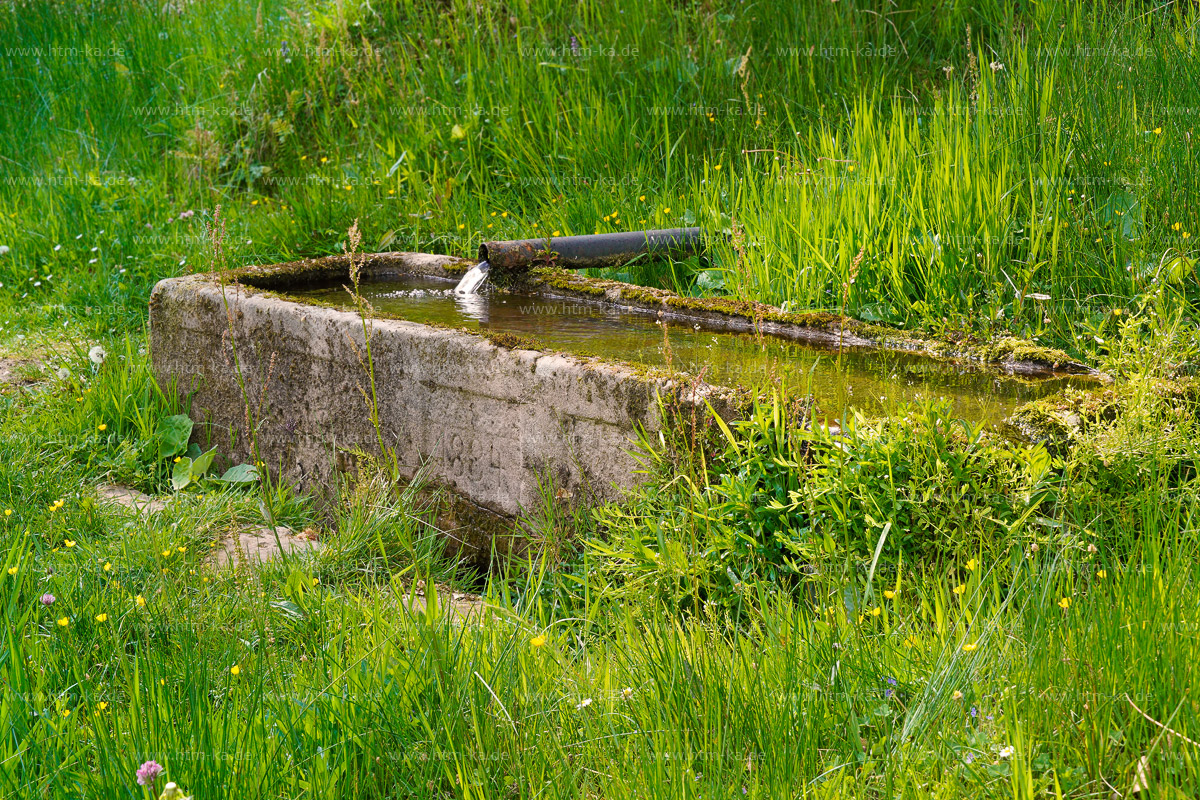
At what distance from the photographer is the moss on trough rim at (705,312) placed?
9.00 feet

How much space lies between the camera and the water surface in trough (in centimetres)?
249

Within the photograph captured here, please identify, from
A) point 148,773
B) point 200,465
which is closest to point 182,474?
point 200,465

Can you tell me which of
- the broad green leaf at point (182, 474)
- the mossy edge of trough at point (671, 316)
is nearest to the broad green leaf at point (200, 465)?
the broad green leaf at point (182, 474)

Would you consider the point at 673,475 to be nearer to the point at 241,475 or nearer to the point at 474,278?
the point at 474,278

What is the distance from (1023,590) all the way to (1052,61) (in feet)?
9.31

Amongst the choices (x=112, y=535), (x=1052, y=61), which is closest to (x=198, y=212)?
(x=112, y=535)

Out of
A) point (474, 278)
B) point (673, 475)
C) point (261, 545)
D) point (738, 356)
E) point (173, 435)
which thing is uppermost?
point (474, 278)

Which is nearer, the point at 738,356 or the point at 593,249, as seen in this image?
the point at 738,356

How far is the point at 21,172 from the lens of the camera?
6.58 m

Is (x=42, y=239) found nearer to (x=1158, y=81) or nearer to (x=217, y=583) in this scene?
(x=217, y=583)

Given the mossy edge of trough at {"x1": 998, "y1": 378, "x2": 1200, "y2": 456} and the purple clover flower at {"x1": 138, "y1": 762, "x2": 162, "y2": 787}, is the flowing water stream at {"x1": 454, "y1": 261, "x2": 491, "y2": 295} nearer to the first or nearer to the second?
the mossy edge of trough at {"x1": 998, "y1": 378, "x2": 1200, "y2": 456}

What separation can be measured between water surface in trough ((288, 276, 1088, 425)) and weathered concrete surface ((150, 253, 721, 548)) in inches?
6.6

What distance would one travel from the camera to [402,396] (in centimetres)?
326

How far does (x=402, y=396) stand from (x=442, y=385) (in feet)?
0.66
